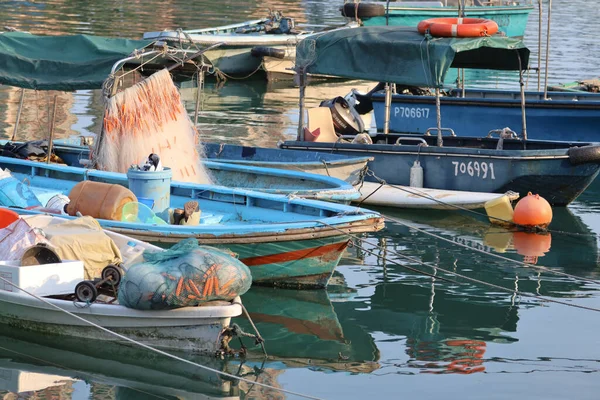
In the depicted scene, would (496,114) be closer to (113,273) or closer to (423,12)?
(113,273)

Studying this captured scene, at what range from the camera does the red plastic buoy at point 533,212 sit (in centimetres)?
1413

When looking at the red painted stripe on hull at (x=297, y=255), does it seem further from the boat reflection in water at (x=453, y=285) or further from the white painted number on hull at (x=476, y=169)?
the white painted number on hull at (x=476, y=169)

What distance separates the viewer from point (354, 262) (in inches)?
503

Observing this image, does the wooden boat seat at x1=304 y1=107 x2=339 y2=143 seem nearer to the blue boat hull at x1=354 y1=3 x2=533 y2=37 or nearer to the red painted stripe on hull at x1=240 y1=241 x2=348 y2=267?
the red painted stripe on hull at x1=240 y1=241 x2=348 y2=267

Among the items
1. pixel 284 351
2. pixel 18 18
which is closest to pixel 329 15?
pixel 18 18

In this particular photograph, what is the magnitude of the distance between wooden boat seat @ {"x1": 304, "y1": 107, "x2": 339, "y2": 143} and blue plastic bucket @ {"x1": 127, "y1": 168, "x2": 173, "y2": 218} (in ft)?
14.9

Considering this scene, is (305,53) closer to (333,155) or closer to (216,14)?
(333,155)

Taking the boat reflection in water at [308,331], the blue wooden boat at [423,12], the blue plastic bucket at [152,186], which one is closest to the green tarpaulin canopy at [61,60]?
the blue plastic bucket at [152,186]

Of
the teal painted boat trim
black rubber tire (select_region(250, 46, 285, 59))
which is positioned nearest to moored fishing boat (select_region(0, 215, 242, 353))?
black rubber tire (select_region(250, 46, 285, 59))

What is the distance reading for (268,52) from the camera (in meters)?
28.0

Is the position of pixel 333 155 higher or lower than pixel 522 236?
higher

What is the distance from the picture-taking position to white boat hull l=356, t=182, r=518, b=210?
15.0 metres

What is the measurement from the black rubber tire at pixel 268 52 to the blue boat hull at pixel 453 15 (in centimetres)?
334

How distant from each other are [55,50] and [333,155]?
4.11 m
